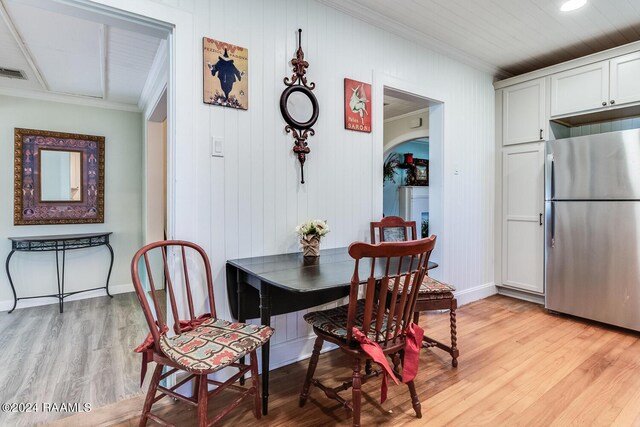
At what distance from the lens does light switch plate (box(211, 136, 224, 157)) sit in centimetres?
198

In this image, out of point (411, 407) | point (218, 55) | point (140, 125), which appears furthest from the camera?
point (140, 125)

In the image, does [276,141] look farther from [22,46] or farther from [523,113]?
[523,113]

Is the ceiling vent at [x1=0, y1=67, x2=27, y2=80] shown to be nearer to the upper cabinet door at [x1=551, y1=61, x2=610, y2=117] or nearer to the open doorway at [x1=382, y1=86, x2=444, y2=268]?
the open doorway at [x1=382, y1=86, x2=444, y2=268]

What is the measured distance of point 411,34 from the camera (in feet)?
9.43

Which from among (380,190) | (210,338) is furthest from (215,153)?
(380,190)

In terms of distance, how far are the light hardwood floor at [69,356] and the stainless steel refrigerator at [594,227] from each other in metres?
3.55

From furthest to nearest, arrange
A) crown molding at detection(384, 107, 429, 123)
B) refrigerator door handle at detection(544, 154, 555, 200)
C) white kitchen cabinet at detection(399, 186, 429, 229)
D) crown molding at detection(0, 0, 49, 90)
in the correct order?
white kitchen cabinet at detection(399, 186, 429, 229) < crown molding at detection(384, 107, 429, 123) < refrigerator door handle at detection(544, 154, 555, 200) < crown molding at detection(0, 0, 49, 90)

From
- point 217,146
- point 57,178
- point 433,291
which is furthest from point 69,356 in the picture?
point 433,291

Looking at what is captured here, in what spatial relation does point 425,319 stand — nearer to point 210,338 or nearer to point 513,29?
point 210,338

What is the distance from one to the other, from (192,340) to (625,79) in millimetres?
3869

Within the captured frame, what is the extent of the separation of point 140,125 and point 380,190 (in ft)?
10.6

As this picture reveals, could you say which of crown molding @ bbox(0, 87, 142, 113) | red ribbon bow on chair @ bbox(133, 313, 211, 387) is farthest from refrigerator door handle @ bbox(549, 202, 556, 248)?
crown molding @ bbox(0, 87, 142, 113)

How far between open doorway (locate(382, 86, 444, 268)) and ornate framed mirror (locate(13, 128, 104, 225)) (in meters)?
3.35

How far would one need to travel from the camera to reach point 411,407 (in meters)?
1.77
